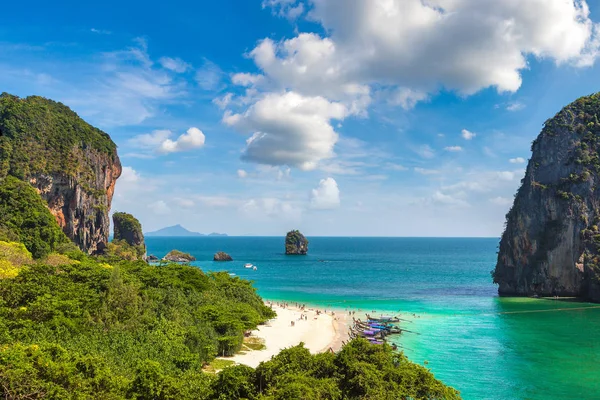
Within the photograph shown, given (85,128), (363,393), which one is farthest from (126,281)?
(85,128)

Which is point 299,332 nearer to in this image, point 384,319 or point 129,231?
point 384,319

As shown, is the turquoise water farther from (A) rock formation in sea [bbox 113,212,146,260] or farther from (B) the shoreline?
(A) rock formation in sea [bbox 113,212,146,260]

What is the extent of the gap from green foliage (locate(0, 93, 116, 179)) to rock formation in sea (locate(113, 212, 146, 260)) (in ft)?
114

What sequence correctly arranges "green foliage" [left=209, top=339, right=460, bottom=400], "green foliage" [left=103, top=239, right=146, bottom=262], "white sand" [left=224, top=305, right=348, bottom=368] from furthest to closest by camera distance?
"green foliage" [left=103, top=239, right=146, bottom=262] < "white sand" [left=224, top=305, right=348, bottom=368] < "green foliage" [left=209, top=339, right=460, bottom=400]

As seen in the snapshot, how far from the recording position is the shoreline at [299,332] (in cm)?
3353

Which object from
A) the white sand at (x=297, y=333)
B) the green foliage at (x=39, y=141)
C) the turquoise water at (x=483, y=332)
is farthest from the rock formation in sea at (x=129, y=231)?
the white sand at (x=297, y=333)

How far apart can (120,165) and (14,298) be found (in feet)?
259

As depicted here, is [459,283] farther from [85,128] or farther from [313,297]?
[85,128]

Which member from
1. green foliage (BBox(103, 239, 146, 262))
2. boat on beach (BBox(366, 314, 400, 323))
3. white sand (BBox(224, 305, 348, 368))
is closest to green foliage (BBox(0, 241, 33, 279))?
white sand (BBox(224, 305, 348, 368))

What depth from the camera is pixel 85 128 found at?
282ft

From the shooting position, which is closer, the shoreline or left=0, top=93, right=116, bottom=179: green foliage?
the shoreline

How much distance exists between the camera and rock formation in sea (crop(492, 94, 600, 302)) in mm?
65438

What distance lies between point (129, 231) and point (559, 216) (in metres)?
106

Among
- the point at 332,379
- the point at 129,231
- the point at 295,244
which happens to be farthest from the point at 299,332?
the point at 295,244
